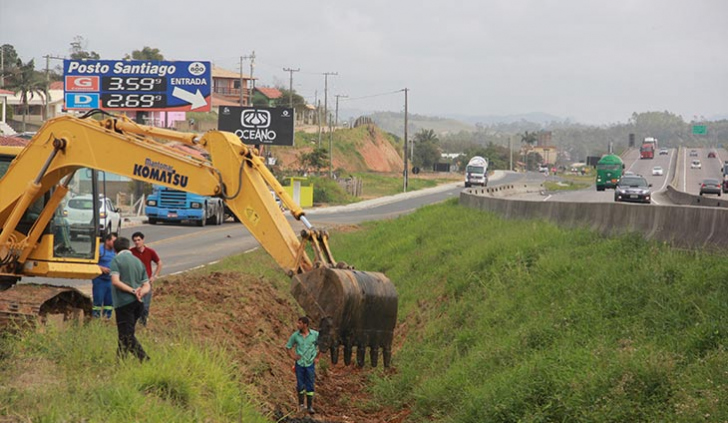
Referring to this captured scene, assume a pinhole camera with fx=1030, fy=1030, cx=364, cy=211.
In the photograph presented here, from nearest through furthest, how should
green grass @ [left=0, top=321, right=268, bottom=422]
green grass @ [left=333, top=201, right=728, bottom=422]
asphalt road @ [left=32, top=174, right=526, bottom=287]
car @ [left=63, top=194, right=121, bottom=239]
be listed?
green grass @ [left=0, top=321, right=268, bottom=422] < green grass @ [left=333, top=201, right=728, bottom=422] < car @ [left=63, top=194, right=121, bottom=239] < asphalt road @ [left=32, top=174, right=526, bottom=287]

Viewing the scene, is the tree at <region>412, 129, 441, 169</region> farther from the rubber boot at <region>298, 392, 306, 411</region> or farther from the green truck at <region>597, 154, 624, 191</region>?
the rubber boot at <region>298, 392, 306, 411</region>

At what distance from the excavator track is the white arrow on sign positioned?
39.1m

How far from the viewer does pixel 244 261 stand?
1219 inches

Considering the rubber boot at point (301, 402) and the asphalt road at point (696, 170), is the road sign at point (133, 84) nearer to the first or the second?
the asphalt road at point (696, 170)

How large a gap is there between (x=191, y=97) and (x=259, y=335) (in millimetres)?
37763

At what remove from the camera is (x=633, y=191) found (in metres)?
50.9

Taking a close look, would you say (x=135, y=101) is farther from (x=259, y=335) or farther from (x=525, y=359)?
(x=525, y=359)

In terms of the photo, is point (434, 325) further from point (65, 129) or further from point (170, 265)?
point (170, 265)

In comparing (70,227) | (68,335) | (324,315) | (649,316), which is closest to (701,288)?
(649,316)

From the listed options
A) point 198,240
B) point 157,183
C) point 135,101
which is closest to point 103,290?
point 157,183

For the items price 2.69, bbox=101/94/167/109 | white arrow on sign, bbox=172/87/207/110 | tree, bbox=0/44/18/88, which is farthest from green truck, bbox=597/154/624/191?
tree, bbox=0/44/18/88

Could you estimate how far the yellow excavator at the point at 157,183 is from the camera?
12.3 metres

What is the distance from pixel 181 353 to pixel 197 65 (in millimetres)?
43096

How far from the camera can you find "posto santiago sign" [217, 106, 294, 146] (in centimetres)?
6512
